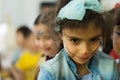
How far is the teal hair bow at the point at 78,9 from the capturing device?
3.62ft

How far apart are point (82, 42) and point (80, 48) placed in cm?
2

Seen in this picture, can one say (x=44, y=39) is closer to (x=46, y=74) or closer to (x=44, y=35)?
(x=44, y=35)

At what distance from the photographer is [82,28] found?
43.5 inches

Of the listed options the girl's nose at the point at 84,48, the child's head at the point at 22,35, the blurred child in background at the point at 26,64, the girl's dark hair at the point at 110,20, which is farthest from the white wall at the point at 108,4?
the child's head at the point at 22,35

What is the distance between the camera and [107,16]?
51.1 inches

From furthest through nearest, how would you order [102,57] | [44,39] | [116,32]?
[44,39] → [116,32] → [102,57]

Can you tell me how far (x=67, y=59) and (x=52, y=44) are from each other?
1.58ft

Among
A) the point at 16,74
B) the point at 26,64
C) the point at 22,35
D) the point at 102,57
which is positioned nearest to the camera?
the point at 102,57

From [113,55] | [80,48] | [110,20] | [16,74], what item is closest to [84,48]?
[80,48]

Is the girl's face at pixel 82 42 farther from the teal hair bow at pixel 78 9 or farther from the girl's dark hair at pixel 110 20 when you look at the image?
the girl's dark hair at pixel 110 20

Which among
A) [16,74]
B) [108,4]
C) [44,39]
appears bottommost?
[16,74]

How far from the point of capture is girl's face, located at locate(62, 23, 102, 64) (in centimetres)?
110

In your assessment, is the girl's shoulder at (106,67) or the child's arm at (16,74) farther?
the child's arm at (16,74)

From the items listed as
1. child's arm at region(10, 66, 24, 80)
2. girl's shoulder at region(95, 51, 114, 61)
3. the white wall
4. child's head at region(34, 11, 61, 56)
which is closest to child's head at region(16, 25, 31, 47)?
child's arm at region(10, 66, 24, 80)
